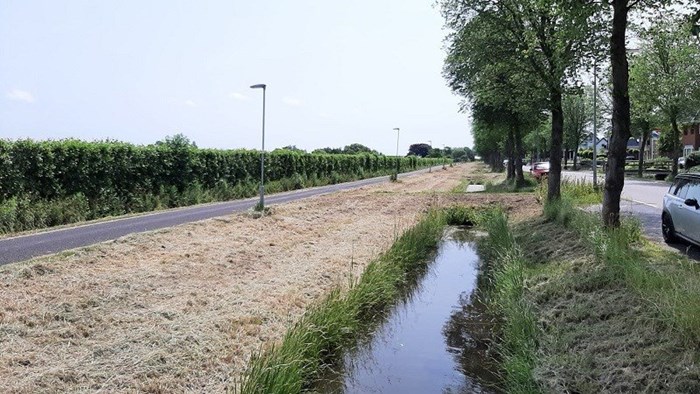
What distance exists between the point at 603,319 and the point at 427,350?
7.78 ft

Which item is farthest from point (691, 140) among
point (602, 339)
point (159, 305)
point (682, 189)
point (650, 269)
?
point (159, 305)

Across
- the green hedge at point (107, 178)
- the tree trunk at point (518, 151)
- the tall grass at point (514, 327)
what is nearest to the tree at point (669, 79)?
the tree trunk at point (518, 151)

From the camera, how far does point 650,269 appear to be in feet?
25.3

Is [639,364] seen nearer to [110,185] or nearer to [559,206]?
[559,206]

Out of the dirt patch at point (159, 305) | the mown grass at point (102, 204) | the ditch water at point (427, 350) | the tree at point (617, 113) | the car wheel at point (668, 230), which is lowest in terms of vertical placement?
the ditch water at point (427, 350)

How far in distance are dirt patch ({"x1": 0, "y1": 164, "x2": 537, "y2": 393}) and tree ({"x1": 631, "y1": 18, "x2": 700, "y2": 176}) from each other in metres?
29.3

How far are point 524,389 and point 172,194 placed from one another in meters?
22.1

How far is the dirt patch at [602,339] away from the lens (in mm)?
5254

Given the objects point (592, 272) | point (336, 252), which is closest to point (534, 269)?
point (592, 272)

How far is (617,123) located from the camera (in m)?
11.1

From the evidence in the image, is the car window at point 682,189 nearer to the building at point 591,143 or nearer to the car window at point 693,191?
the car window at point 693,191

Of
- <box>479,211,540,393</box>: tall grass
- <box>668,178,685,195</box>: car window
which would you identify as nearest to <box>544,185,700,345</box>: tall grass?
<box>668,178,685,195</box>: car window

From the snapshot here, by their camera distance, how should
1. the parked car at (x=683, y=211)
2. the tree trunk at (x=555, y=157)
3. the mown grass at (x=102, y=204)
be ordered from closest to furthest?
the parked car at (x=683, y=211)
the mown grass at (x=102, y=204)
the tree trunk at (x=555, y=157)

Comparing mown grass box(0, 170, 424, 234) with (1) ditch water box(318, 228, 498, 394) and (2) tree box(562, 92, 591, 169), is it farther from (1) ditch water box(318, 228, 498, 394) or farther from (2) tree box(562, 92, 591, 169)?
(2) tree box(562, 92, 591, 169)
